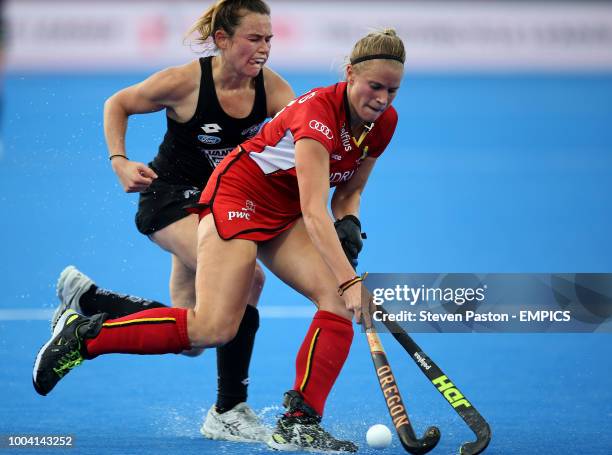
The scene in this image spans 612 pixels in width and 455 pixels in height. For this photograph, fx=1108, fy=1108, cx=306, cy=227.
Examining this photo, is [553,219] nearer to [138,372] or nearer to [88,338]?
[138,372]

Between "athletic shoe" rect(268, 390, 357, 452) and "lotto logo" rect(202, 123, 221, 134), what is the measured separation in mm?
1266

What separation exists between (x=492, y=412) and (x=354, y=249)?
1.02 m

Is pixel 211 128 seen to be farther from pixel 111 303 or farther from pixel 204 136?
pixel 111 303

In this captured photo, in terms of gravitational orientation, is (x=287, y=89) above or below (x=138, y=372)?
above

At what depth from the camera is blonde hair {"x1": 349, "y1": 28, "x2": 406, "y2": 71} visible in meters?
4.01

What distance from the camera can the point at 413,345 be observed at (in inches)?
165

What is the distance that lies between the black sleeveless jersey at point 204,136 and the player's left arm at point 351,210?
0.51 meters

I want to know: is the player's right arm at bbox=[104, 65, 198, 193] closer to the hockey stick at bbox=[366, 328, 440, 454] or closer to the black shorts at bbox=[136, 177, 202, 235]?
the black shorts at bbox=[136, 177, 202, 235]

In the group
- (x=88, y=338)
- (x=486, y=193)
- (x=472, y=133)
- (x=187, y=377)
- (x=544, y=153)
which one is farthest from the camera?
(x=472, y=133)

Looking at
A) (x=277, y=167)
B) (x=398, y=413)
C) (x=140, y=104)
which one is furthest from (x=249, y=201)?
(x=398, y=413)

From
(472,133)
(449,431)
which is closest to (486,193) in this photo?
(472,133)

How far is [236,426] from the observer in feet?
14.7

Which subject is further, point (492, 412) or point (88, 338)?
point (492, 412)
